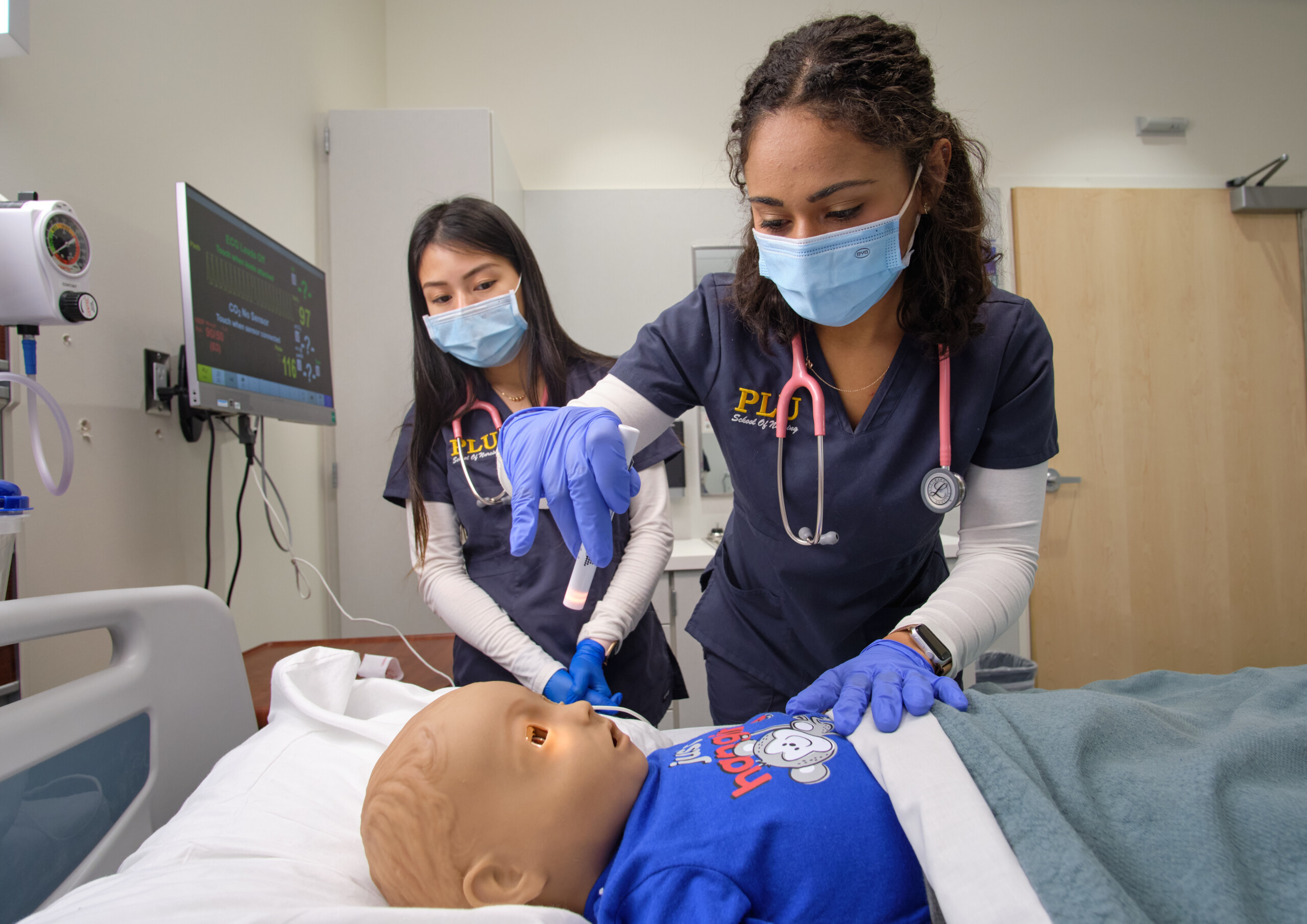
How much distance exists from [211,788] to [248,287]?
1.13 m

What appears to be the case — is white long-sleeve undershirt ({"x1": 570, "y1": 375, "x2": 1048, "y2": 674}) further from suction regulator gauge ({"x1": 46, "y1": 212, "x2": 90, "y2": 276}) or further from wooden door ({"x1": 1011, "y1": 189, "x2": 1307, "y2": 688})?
wooden door ({"x1": 1011, "y1": 189, "x2": 1307, "y2": 688})

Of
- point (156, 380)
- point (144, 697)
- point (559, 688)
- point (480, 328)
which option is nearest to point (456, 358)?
point (480, 328)

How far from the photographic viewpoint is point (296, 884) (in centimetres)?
69

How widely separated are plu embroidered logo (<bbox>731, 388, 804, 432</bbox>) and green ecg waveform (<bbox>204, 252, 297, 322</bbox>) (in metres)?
1.11

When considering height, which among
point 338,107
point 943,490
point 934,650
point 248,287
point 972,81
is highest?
point 972,81

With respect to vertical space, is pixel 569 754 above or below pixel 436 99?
below

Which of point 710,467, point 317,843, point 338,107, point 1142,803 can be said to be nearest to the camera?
point 1142,803

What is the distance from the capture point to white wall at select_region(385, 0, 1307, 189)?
9.87 feet

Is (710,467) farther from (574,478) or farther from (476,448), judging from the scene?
(574,478)

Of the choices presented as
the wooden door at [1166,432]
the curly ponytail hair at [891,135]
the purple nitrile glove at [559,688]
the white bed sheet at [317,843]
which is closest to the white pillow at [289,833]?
the white bed sheet at [317,843]

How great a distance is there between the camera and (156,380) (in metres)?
1.45

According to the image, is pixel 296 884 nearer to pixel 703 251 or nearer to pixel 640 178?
pixel 703 251

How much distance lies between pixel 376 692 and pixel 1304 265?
13.2 feet

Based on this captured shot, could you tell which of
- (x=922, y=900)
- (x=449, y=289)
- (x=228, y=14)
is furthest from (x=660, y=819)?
(x=228, y=14)
